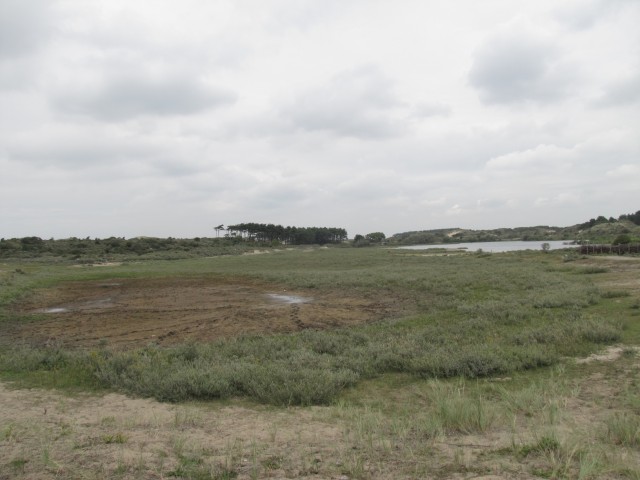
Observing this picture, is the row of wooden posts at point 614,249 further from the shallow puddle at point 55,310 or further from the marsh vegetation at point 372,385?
the shallow puddle at point 55,310

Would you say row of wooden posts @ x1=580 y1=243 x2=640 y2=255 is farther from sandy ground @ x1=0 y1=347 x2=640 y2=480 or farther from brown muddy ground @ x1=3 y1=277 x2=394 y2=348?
sandy ground @ x1=0 y1=347 x2=640 y2=480

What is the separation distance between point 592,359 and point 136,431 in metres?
8.11

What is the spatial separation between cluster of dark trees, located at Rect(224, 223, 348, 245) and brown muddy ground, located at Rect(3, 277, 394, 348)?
100 meters

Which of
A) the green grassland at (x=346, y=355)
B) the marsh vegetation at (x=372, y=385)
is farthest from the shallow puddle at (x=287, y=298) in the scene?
the green grassland at (x=346, y=355)

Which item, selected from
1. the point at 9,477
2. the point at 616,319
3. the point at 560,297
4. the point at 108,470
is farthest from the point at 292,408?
the point at 560,297

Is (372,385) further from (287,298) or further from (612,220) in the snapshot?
(612,220)

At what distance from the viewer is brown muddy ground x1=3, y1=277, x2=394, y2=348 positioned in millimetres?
12570

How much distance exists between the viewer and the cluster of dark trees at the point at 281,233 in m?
126

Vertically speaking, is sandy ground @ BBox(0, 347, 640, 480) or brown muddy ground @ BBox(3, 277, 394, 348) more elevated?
sandy ground @ BBox(0, 347, 640, 480)

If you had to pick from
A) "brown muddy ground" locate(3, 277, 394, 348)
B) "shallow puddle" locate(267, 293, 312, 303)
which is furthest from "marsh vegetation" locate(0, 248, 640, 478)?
"shallow puddle" locate(267, 293, 312, 303)

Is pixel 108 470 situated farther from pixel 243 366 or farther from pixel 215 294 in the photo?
pixel 215 294

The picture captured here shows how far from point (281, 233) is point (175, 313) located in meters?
111

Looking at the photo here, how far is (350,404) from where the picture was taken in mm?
6352

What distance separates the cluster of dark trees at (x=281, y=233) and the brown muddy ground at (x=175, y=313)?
10036 centimetres
